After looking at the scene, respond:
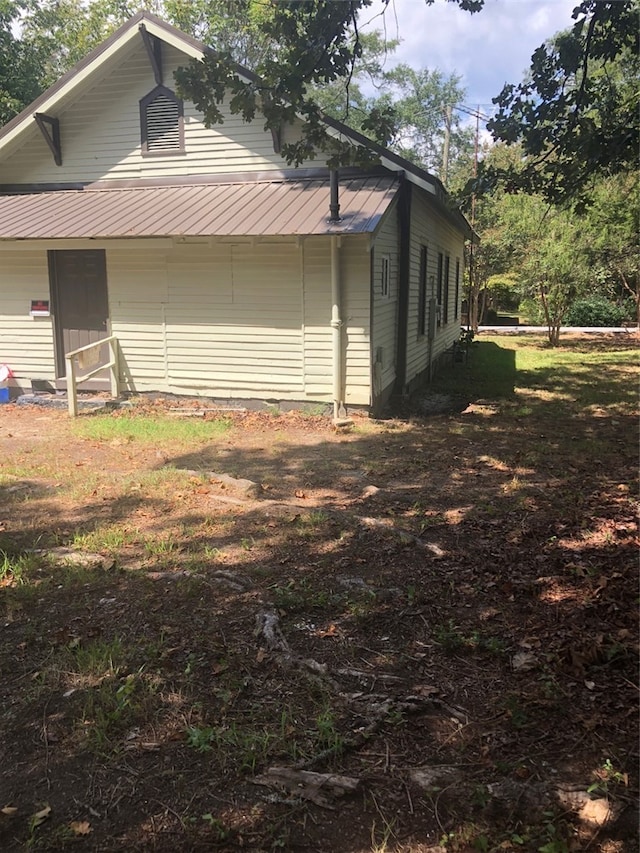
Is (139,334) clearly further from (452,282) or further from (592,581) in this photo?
(452,282)

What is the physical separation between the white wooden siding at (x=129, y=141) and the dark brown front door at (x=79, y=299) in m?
1.52

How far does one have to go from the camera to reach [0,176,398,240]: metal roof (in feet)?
29.6

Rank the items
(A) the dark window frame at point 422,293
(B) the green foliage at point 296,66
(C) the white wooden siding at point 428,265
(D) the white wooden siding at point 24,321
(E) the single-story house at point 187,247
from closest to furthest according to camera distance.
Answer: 1. (B) the green foliage at point 296,66
2. (E) the single-story house at point 187,247
3. (D) the white wooden siding at point 24,321
4. (C) the white wooden siding at point 428,265
5. (A) the dark window frame at point 422,293

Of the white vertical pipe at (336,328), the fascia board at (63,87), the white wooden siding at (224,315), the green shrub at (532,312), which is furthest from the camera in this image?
the green shrub at (532,312)

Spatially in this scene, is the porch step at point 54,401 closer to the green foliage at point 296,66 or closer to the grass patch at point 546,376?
the green foliage at point 296,66

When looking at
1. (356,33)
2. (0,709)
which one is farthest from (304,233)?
(0,709)

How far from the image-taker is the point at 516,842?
2.20 m

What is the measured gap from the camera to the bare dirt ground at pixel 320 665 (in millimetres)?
2352

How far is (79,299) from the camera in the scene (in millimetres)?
11375

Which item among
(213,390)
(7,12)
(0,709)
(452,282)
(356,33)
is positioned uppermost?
(7,12)

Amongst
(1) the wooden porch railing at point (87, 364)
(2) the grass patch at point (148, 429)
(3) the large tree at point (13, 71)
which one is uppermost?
(3) the large tree at point (13, 71)

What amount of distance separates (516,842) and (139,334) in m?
9.87

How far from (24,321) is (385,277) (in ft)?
20.4

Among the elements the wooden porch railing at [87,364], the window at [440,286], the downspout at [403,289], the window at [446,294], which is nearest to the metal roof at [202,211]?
the downspout at [403,289]
